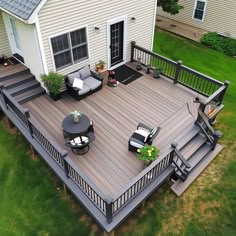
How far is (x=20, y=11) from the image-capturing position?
8539 mm

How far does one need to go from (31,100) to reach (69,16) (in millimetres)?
3625

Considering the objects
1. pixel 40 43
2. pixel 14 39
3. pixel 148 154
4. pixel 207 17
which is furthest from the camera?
pixel 207 17

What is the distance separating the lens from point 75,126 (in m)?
8.35

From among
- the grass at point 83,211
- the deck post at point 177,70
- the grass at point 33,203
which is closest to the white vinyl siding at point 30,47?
the grass at point 83,211

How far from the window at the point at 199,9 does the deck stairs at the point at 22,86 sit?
13375mm

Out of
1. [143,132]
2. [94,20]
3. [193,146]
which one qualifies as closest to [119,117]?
[143,132]

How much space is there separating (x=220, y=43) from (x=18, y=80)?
43.1ft

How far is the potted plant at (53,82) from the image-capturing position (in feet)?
31.6

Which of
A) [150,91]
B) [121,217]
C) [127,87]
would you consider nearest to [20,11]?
[127,87]

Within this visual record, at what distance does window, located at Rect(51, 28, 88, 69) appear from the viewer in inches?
383

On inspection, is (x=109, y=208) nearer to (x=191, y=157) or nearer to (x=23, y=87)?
(x=191, y=157)

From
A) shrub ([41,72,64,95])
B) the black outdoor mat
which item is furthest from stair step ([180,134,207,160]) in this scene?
shrub ([41,72,64,95])

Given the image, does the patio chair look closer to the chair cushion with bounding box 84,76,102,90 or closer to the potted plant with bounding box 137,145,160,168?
the potted plant with bounding box 137,145,160,168

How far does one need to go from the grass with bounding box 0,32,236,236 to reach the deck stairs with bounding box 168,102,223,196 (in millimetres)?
213
